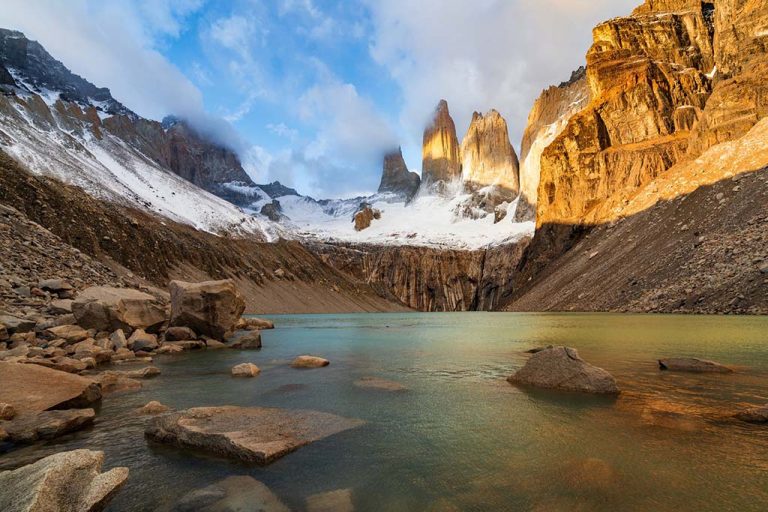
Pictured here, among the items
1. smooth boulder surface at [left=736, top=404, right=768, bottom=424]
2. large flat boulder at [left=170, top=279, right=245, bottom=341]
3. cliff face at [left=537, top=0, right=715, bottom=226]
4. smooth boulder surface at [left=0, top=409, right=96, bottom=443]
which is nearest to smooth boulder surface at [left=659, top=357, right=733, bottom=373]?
smooth boulder surface at [left=736, top=404, right=768, bottom=424]

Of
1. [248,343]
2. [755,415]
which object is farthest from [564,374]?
[248,343]

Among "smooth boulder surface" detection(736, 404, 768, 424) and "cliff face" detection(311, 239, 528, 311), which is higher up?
"cliff face" detection(311, 239, 528, 311)

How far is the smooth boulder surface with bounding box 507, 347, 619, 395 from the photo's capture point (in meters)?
10.9

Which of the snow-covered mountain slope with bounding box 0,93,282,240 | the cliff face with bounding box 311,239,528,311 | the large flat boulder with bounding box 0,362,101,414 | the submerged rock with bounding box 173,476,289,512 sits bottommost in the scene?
the submerged rock with bounding box 173,476,289,512

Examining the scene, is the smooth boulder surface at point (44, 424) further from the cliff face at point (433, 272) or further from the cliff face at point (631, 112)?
the cliff face at point (433, 272)

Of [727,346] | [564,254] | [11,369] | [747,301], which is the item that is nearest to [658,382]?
[727,346]

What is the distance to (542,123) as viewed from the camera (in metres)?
184

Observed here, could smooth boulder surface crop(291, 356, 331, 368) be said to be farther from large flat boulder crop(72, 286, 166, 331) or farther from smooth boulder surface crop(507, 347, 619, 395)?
large flat boulder crop(72, 286, 166, 331)

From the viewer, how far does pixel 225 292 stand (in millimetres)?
24406

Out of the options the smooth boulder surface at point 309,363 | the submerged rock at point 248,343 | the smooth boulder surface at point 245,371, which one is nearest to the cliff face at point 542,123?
the submerged rock at point 248,343

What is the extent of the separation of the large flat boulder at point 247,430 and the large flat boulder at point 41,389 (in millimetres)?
2879

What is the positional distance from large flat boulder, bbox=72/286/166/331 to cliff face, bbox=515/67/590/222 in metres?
168

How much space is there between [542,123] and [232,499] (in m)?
202

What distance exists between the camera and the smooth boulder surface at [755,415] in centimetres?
798
